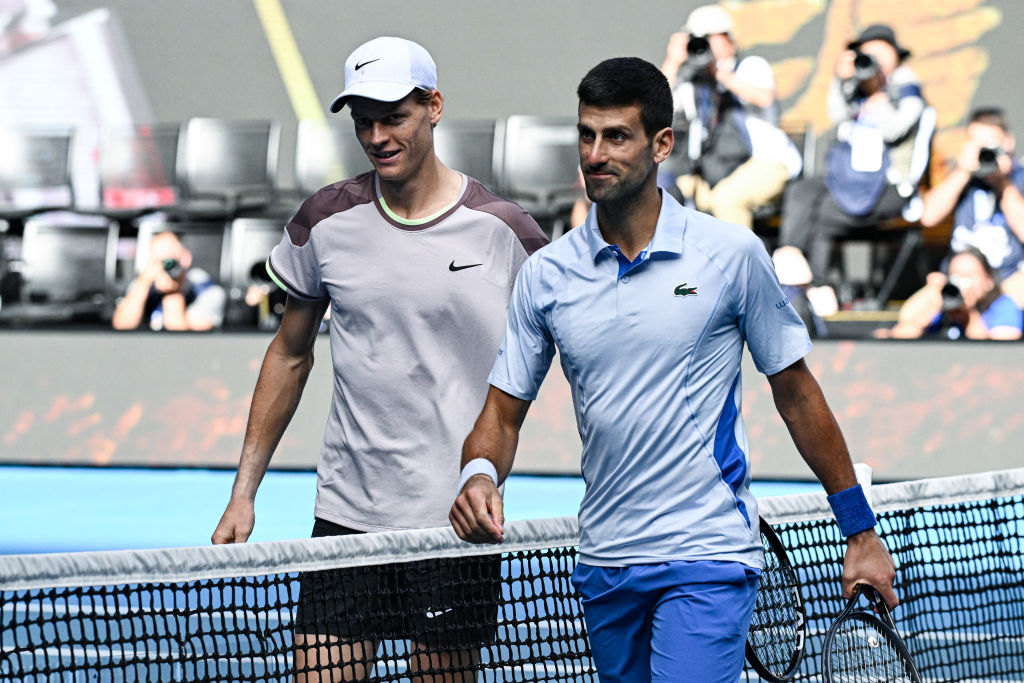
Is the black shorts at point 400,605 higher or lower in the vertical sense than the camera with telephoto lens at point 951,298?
higher

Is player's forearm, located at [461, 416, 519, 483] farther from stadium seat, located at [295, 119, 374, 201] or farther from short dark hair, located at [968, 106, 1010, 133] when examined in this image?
stadium seat, located at [295, 119, 374, 201]

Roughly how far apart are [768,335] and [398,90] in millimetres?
883

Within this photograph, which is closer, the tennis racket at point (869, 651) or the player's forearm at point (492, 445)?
the player's forearm at point (492, 445)

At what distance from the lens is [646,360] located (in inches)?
86.6

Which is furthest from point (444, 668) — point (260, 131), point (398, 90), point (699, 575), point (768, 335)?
point (260, 131)

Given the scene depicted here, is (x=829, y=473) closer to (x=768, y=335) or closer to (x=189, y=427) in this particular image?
(x=768, y=335)

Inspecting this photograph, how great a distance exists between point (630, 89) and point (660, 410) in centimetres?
50

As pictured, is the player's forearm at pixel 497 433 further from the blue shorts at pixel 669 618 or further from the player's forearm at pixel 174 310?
the player's forearm at pixel 174 310

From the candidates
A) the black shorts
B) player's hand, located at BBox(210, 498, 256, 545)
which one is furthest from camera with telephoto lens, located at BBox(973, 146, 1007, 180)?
player's hand, located at BBox(210, 498, 256, 545)

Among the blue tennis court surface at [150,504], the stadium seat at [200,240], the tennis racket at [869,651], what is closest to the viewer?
the tennis racket at [869,651]

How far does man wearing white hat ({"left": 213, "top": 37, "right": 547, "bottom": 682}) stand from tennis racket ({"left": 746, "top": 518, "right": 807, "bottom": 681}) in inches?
20.6

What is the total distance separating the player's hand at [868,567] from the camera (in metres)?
2.26

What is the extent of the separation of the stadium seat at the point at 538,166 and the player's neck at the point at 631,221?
862 cm

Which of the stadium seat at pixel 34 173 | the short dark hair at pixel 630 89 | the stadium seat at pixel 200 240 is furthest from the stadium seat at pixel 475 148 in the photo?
the short dark hair at pixel 630 89
